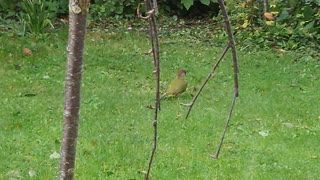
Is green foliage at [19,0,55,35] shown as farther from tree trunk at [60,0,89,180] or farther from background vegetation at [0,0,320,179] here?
tree trunk at [60,0,89,180]

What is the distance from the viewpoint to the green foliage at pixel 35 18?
312 inches

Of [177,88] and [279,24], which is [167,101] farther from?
[279,24]

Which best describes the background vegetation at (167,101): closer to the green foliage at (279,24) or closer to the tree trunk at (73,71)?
the green foliage at (279,24)

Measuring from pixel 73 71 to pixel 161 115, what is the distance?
14.1ft

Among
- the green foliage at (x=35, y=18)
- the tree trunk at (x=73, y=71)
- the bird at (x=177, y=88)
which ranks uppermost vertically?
the tree trunk at (x=73, y=71)

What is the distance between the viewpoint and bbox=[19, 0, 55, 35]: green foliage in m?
7.93

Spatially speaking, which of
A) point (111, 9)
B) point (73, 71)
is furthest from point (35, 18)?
point (73, 71)

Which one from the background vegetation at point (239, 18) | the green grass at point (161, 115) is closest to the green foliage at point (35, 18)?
the background vegetation at point (239, 18)

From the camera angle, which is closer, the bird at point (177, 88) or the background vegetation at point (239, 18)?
the bird at point (177, 88)

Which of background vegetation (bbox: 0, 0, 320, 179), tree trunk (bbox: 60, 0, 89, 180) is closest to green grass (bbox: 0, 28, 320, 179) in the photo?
background vegetation (bbox: 0, 0, 320, 179)

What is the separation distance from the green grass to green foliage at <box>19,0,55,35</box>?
296 millimetres

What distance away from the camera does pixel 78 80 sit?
924 mm

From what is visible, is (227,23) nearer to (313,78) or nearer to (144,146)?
(144,146)

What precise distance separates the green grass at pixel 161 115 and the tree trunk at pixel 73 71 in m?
2.97
